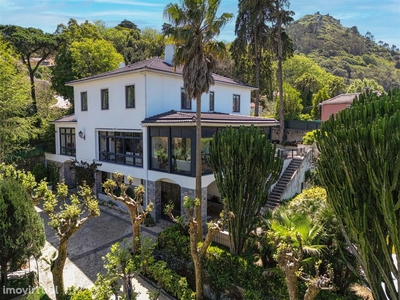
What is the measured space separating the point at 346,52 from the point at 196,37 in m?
110

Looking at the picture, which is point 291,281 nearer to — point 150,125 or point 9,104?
point 150,125

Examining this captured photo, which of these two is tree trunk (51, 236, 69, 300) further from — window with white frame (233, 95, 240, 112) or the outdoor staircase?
window with white frame (233, 95, 240, 112)

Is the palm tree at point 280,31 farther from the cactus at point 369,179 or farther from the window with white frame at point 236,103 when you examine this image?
the cactus at point 369,179

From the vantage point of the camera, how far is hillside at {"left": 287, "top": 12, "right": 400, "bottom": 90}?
270ft

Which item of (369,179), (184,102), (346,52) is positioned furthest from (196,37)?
(346,52)

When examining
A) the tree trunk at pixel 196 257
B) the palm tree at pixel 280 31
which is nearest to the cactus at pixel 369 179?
the tree trunk at pixel 196 257

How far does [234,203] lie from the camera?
11727mm

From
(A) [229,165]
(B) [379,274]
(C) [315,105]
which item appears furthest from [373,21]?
(B) [379,274]

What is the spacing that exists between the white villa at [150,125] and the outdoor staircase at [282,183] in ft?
10.7

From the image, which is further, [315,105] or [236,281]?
[315,105]

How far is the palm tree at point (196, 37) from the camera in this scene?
11719 millimetres

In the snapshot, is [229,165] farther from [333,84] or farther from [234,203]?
[333,84]

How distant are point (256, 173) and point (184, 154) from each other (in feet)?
19.4

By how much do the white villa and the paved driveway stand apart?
226 cm
